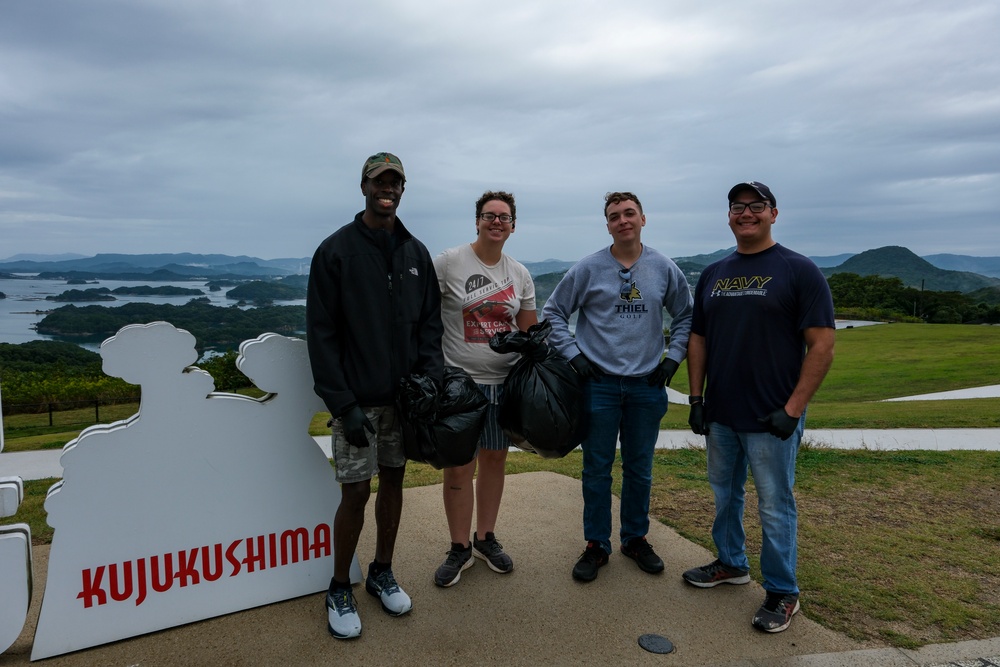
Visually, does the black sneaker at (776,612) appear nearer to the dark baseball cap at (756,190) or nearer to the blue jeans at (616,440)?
the blue jeans at (616,440)

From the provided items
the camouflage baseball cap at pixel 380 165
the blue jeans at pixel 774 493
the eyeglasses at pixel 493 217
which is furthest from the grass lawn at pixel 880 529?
the camouflage baseball cap at pixel 380 165

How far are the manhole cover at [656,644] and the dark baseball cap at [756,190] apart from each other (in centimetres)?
215

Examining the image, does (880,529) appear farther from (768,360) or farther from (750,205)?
(750,205)

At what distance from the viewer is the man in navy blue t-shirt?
304 cm

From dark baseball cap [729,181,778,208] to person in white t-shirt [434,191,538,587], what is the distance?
3.82 ft

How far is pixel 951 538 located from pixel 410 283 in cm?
403

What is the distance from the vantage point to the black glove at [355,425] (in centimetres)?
293

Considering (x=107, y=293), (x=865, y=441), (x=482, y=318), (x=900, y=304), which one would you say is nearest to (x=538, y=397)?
(x=482, y=318)

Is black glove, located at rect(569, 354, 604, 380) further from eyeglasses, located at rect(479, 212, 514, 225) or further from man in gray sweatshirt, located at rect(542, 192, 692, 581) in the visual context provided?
eyeglasses, located at rect(479, 212, 514, 225)

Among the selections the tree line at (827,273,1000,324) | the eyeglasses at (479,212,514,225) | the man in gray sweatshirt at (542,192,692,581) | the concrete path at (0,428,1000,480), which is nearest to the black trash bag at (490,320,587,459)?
the man in gray sweatshirt at (542,192,692,581)

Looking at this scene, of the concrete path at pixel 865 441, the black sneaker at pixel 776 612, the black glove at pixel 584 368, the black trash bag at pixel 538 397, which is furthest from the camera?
the concrete path at pixel 865 441

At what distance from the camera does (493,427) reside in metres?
3.59

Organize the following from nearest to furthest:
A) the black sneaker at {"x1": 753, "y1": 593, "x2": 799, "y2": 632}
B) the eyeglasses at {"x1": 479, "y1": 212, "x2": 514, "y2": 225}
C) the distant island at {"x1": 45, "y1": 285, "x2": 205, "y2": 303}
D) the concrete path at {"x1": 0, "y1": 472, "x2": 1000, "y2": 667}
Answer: the concrete path at {"x1": 0, "y1": 472, "x2": 1000, "y2": 667}
the black sneaker at {"x1": 753, "y1": 593, "x2": 799, "y2": 632}
the eyeglasses at {"x1": 479, "y1": 212, "x2": 514, "y2": 225}
the distant island at {"x1": 45, "y1": 285, "x2": 205, "y2": 303}

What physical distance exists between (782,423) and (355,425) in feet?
6.55
